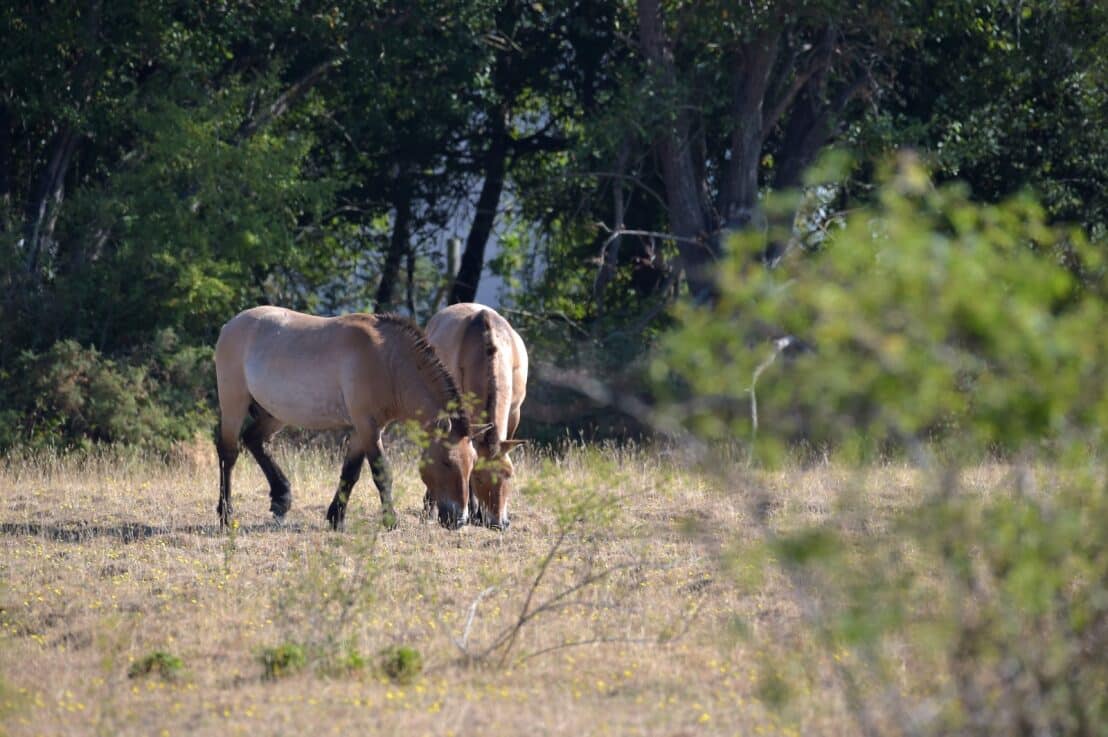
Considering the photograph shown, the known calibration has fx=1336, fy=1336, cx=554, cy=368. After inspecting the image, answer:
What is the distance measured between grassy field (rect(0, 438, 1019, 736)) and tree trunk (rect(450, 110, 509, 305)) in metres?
9.39

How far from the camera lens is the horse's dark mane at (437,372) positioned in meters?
9.88

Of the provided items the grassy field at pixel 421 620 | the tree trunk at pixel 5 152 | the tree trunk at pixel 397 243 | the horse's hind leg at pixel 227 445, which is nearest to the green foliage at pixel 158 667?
the grassy field at pixel 421 620

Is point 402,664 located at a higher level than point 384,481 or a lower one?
lower

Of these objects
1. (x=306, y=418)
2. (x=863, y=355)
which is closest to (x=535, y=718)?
(x=863, y=355)

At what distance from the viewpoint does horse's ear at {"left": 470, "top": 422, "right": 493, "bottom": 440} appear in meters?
9.95

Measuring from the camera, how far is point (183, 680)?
650 centimetres

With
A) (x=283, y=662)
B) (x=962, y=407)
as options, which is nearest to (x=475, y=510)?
(x=283, y=662)

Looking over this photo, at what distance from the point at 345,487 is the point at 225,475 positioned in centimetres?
140

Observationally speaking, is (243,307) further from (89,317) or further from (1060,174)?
(1060,174)

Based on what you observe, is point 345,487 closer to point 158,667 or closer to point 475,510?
point 475,510

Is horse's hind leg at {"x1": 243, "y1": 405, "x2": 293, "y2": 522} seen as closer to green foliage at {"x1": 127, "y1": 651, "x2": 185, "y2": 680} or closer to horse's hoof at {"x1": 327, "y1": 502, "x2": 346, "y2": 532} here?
horse's hoof at {"x1": 327, "y1": 502, "x2": 346, "y2": 532}

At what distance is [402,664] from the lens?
21.2ft

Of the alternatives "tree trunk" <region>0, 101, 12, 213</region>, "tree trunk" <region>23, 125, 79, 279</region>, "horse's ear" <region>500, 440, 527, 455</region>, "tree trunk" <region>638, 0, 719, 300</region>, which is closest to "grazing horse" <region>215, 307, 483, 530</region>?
"horse's ear" <region>500, 440, 527, 455</region>

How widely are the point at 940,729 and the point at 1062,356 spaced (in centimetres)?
146
